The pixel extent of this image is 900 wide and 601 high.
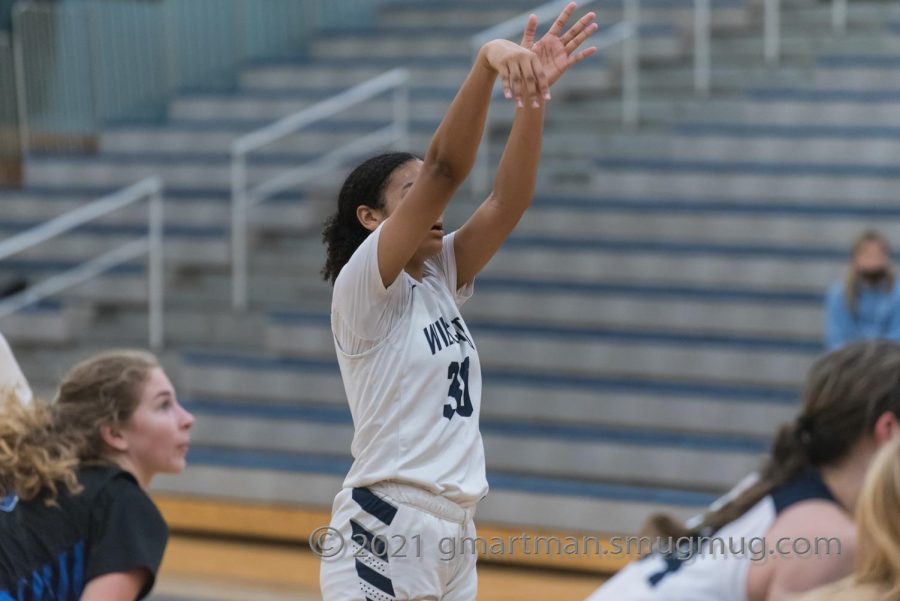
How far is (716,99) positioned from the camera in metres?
9.80

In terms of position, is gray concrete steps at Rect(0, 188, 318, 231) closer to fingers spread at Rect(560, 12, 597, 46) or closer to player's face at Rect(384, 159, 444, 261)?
player's face at Rect(384, 159, 444, 261)

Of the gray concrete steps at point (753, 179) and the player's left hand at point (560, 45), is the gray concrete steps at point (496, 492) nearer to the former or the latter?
the gray concrete steps at point (753, 179)

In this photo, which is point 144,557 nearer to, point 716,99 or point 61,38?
point 716,99

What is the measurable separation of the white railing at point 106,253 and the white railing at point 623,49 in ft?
6.56

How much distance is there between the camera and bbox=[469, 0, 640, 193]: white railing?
954 cm

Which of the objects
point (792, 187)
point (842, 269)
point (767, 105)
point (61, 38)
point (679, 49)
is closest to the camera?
point (842, 269)

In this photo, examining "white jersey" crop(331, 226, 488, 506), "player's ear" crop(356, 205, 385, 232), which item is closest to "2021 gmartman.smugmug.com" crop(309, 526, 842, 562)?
"white jersey" crop(331, 226, 488, 506)

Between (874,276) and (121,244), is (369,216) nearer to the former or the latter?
(874,276)

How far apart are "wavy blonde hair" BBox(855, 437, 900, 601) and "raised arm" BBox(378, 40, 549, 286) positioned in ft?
3.51

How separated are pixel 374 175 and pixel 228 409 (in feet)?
17.9

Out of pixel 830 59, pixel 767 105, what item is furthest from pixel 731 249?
pixel 830 59

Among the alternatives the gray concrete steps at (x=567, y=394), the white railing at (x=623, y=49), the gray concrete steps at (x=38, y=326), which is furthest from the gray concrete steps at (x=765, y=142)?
the gray concrete steps at (x=38, y=326)

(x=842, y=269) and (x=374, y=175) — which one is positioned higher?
(x=374, y=175)

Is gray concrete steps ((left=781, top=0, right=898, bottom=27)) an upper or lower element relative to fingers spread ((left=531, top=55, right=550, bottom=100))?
upper
